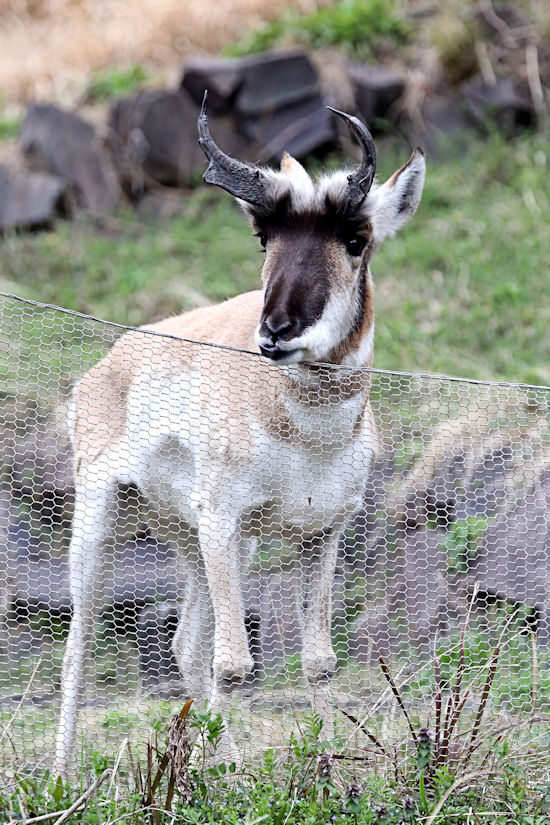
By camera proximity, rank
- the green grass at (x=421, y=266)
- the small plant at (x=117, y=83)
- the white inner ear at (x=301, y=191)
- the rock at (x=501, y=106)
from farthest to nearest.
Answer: the small plant at (x=117, y=83), the rock at (x=501, y=106), the green grass at (x=421, y=266), the white inner ear at (x=301, y=191)

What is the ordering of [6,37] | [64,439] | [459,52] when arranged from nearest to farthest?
[64,439], [459,52], [6,37]

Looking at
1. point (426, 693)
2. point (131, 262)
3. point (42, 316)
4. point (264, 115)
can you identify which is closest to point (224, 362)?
point (42, 316)

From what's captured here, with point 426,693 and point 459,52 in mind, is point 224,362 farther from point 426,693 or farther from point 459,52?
point 459,52

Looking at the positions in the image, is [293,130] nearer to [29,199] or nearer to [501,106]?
[501,106]

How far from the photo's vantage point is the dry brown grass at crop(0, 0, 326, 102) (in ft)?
41.5

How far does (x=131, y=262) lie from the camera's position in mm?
10414

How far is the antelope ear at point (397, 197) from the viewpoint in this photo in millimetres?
4324

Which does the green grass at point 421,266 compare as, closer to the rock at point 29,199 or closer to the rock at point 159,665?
the rock at point 29,199

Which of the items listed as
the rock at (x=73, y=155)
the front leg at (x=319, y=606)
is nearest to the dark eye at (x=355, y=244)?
the front leg at (x=319, y=606)

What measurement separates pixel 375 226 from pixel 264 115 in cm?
725

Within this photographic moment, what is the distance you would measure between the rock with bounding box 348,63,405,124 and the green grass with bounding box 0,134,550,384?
1.97ft

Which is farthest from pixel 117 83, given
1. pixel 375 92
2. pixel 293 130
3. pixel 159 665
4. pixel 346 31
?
pixel 159 665

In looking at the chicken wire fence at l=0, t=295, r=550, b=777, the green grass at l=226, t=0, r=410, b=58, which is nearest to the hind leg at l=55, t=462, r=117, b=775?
the chicken wire fence at l=0, t=295, r=550, b=777

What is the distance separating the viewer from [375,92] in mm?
11141
